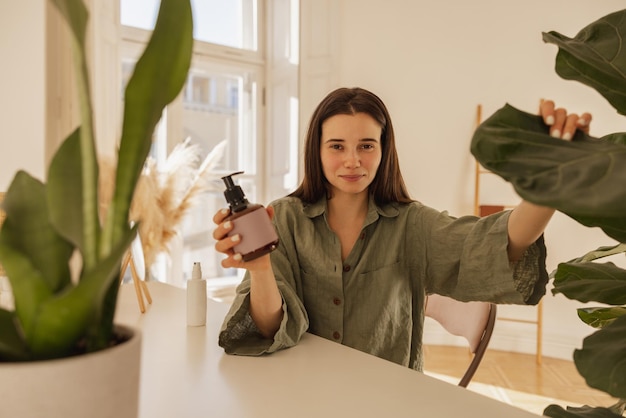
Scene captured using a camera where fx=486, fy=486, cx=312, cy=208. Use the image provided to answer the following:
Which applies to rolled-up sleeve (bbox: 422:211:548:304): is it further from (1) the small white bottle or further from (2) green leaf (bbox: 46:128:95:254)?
(2) green leaf (bbox: 46:128:95:254)

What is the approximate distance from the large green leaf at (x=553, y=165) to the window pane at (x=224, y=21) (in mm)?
3271

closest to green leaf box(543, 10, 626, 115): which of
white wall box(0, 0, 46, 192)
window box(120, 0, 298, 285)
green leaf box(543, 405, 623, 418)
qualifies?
green leaf box(543, 405, 623, 418)

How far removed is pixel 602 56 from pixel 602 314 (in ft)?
1.20

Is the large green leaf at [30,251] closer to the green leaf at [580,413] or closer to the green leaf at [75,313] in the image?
the green leaf at [75,313]

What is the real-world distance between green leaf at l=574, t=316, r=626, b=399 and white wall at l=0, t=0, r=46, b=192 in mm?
2527

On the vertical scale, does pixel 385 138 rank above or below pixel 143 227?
above

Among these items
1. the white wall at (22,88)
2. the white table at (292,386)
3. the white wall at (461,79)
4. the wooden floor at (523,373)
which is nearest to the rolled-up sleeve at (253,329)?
the white table at (292,386)

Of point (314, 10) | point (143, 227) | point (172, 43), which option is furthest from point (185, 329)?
point (314, 10)

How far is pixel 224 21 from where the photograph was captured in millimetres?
3600

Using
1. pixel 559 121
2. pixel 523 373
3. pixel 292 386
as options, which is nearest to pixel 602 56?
pixel 559 121

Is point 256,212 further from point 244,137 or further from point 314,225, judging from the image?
point 244,137

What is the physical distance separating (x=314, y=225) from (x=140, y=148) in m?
0.96

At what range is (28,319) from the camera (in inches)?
11.5

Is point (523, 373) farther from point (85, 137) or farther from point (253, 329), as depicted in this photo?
point (85, 137)
